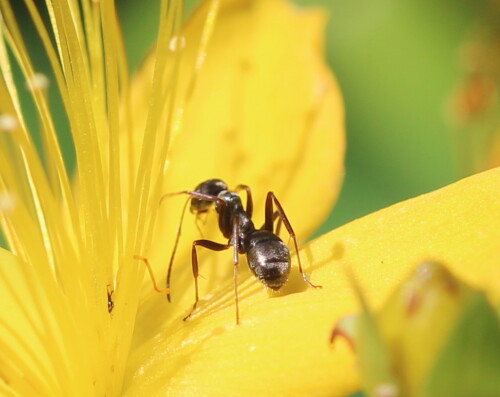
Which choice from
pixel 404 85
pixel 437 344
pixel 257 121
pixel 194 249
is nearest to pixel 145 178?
pixel 194 249

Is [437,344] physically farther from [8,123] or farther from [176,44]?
[176,44]

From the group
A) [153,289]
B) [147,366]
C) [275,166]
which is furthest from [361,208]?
[147,366]

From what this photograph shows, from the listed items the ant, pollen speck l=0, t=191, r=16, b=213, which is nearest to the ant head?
the ant

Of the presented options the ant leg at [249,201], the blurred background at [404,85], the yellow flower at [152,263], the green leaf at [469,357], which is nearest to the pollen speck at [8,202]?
the yellow flower at [152,263]

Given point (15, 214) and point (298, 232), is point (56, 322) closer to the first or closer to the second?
point (15, 214)

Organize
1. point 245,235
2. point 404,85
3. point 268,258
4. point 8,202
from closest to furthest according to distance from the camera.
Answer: point 8,202
point 268,258
point 245,235
point 404,85

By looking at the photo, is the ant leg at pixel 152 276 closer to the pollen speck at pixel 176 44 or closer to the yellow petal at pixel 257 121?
the yellow petal at pixel 257 121

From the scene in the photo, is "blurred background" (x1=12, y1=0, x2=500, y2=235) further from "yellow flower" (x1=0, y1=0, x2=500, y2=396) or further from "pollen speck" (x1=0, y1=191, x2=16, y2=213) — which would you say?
"pollen speck" (x1=0, y1=191, x2=16, y2=213)
